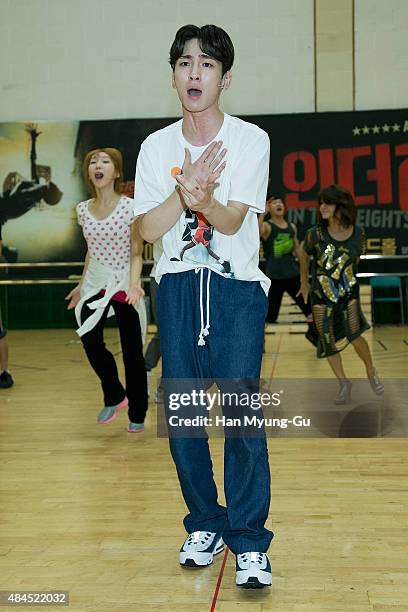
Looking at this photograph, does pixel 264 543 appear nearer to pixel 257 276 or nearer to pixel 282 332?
pixel 257 276

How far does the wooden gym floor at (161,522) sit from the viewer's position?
2936mm

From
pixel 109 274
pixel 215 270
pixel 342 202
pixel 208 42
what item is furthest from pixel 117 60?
pixel 215 270

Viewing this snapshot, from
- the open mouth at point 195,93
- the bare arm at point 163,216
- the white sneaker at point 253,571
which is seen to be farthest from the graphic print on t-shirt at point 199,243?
the white sneaker at point 253,571

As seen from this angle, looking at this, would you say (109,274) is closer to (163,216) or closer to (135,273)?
(135,273)

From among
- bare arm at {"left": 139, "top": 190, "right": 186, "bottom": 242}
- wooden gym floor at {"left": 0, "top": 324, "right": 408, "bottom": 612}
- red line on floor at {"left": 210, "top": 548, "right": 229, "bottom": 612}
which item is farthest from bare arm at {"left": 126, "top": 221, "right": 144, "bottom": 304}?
bare arm at {"left": 139, "top": 190, "right": 186, "bottom": 242}

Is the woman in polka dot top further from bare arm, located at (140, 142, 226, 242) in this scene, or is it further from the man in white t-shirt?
bare arm, located at (140, 142, 226, 242)

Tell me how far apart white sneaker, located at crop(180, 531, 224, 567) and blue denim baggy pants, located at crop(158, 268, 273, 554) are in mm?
165

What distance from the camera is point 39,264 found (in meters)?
13.6

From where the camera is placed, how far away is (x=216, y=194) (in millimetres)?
2980

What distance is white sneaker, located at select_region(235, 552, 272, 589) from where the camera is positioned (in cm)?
291

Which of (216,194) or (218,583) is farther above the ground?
(216,194)

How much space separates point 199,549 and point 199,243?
102 centimetres

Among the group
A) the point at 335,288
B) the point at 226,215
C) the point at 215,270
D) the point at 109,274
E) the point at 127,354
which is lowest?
the point at 127,354

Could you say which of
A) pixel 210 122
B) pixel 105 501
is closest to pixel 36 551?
pixel 105 501
